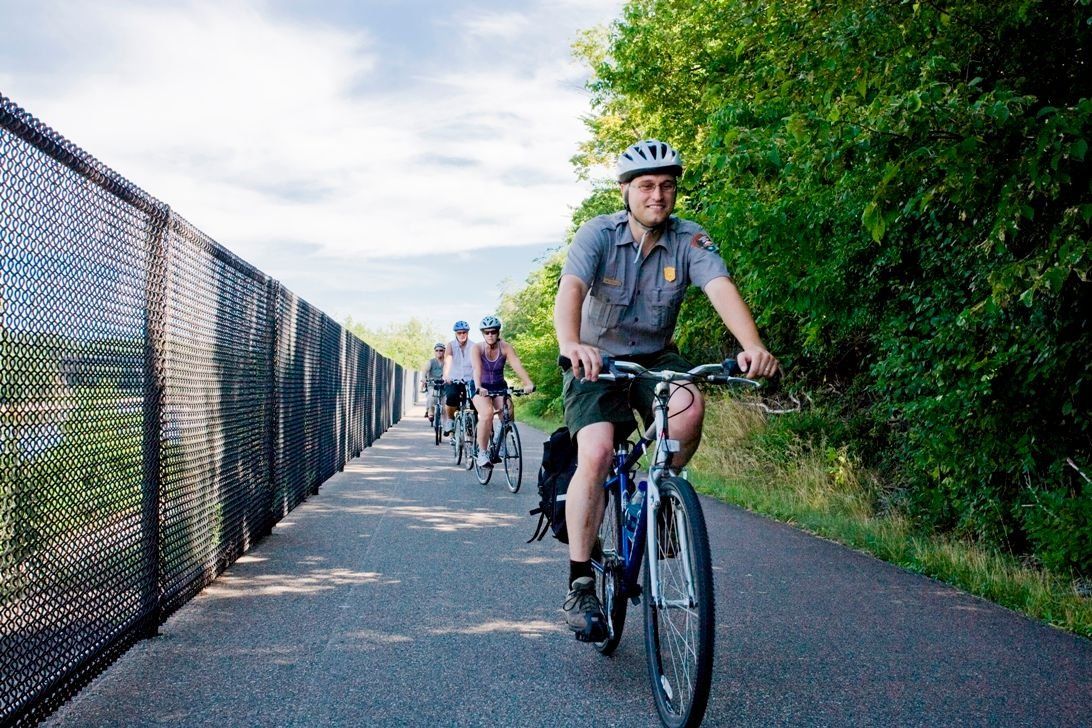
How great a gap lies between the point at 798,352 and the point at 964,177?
8.47 metres

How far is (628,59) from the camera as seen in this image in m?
18.6

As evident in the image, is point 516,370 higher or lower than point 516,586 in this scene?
higher

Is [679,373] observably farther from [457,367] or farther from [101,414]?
[457,367]

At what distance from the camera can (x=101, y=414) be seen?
3809mm

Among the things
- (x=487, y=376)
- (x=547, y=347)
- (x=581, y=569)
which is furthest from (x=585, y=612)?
(x=547, y=347)

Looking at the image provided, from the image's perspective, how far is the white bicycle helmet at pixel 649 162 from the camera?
408 centimetres

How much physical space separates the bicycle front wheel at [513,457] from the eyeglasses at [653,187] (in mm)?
7173

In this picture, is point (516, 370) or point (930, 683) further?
point (516, 370)

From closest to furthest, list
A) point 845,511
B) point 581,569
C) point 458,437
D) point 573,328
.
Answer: point 573,328
point 581,569
point 845,511
point 458,437

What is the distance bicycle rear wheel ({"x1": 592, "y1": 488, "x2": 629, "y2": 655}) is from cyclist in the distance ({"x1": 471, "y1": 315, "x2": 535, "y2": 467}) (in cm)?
709

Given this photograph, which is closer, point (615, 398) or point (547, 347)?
point (615, 398)

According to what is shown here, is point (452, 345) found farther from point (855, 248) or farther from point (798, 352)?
→ point (855, 248)

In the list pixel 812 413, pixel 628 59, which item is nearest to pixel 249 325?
pixel 812 413

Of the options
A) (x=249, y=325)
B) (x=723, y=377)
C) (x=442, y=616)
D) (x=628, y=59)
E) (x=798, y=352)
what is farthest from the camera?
A: (x=628, y=59)
